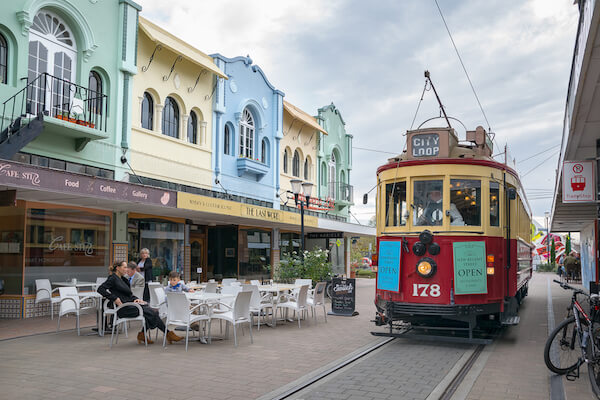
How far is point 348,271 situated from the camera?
29953mm

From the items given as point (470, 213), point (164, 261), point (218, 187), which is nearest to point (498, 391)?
point (470, 213)

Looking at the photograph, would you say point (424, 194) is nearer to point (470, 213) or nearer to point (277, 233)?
point (470, 213)

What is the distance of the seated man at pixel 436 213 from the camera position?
27.6 feet

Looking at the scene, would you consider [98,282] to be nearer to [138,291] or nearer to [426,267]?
[138,291]

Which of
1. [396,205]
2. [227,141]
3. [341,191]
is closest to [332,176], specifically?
[341,191]

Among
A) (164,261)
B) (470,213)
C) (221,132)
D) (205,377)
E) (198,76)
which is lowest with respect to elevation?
(205,377)

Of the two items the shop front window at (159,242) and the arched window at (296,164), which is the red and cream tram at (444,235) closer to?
the shop front window at (159,242)

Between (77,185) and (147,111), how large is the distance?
6.67 meters

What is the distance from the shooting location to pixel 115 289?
8672mm

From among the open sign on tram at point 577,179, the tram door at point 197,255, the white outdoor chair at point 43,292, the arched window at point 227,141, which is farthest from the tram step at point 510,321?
the arched window at point 227,141

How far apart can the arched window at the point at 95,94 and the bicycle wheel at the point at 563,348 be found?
12043 millimetres

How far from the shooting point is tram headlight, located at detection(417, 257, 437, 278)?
8234 millimetres

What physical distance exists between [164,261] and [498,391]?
12.8 meters

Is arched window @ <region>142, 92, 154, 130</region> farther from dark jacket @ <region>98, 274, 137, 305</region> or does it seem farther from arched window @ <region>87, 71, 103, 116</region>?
dark jacket @ <region>98, 274, 137, 305</region>
